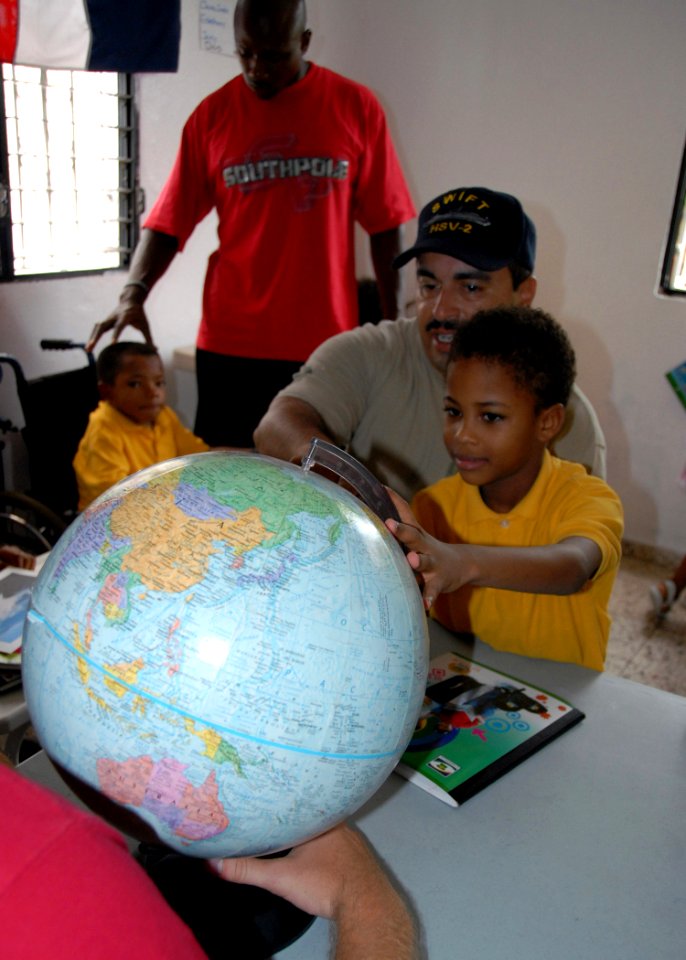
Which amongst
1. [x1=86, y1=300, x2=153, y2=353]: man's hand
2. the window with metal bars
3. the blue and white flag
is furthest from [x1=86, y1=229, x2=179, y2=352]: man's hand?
the blue and white flag

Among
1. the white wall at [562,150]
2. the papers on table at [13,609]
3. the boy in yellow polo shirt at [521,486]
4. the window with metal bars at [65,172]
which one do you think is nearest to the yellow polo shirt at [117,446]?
the white wall at [562,150]

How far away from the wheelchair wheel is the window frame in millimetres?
2884

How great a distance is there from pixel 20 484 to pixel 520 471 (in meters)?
2.47

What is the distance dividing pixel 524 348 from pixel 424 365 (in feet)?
1.34

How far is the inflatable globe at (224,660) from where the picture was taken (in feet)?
2.29

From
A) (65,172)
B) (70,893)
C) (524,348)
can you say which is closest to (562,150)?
(65,172)

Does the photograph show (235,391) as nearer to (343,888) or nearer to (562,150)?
(562,150)

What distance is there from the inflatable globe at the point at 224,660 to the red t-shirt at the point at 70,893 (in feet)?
0.48

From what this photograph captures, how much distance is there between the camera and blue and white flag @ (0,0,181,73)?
2967 millimetres

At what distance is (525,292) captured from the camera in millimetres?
1948

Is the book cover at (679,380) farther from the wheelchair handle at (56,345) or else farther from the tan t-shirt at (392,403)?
the wheelchair handle at (56,345)

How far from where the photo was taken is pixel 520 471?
1.59 m

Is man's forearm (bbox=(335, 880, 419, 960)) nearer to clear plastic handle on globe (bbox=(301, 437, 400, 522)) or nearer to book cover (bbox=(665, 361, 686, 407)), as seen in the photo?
clear plastic handle on globe (bbox=(301, 437, 400, 522))

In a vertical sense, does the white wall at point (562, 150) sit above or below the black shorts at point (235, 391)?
above
